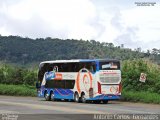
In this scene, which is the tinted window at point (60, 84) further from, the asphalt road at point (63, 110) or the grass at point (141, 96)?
the asphalt road at point (63, 110)

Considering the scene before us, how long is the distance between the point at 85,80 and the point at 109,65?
231cm

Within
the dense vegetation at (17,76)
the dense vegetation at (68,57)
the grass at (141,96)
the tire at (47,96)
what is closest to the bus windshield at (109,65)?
the grass at (141,96)

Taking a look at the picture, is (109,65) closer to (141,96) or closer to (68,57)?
(141,96)

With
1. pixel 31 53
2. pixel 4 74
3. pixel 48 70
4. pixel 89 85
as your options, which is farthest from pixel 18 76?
pixel 31 53

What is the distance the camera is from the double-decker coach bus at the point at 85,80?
35969mm

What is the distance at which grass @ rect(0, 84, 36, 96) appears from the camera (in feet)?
173

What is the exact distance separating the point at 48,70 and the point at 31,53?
53.7 metres

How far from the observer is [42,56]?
9394cm

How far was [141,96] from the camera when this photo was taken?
38.0m

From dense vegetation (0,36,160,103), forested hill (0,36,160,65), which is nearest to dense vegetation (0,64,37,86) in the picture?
dense vegetation (0,36,160,103)

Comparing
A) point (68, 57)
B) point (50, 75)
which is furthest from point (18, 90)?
point (68, 57)

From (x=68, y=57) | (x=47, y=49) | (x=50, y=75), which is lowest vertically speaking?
(x=50, y=75)

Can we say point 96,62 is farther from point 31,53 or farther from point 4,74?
point 31,53

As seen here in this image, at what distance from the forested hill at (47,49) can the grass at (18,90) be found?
31.5m
